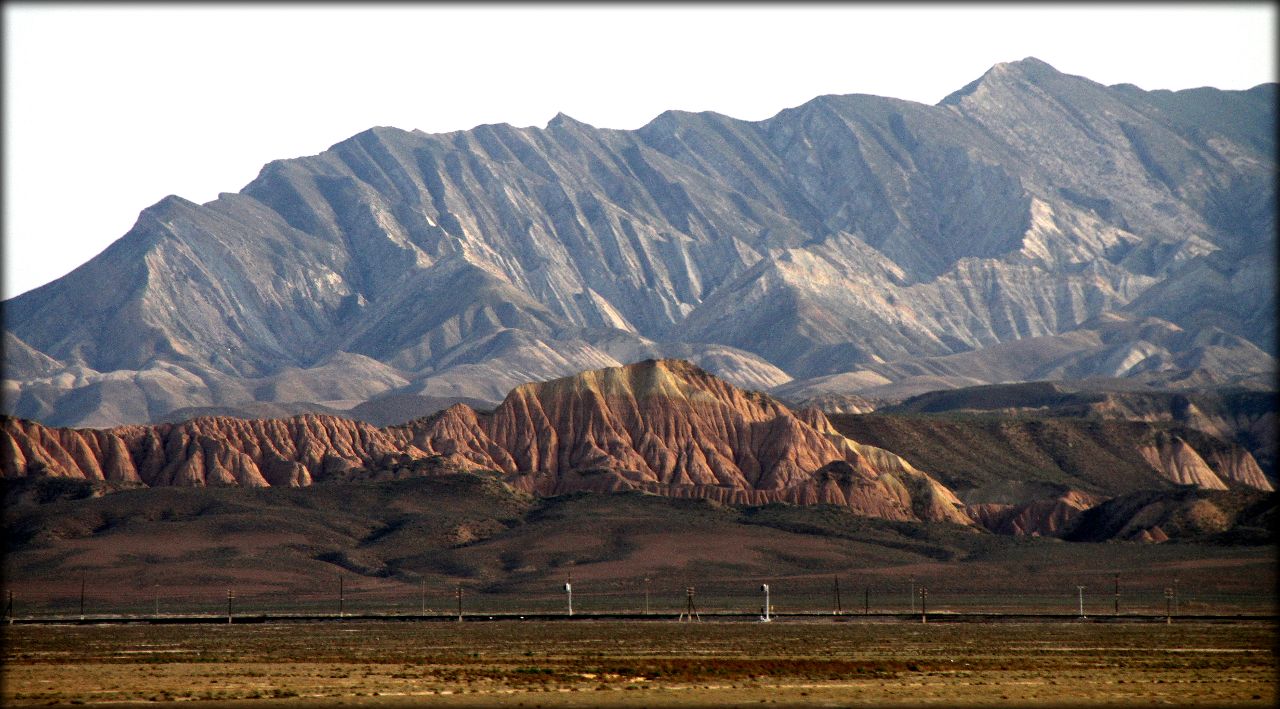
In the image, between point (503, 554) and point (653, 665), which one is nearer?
point (653, 665)

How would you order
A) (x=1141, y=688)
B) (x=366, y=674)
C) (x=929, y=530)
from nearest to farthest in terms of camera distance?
(x=1141, y=688), (x=366, y=674), (x=929, y=530)

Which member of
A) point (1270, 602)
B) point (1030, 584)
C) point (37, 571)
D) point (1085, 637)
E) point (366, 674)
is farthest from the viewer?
point (37, 571)

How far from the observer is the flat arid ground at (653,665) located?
54.3 meters

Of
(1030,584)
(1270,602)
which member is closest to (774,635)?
(1270,602)

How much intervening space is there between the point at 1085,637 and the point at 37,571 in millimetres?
100308

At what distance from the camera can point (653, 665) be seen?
65.1 metres

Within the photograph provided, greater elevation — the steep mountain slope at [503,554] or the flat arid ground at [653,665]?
the steep mountain slope at [503,554]

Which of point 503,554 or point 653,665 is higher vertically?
point 503,554

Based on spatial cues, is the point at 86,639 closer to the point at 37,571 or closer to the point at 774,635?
the point at 774,635

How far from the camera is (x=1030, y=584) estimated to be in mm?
147000

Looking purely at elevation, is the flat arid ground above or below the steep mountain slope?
below

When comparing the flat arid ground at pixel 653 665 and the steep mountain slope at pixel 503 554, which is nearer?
the flat arid ground at pixel 653 665

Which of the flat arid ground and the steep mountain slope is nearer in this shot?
the flat arid ground

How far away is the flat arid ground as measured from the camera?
178ft
